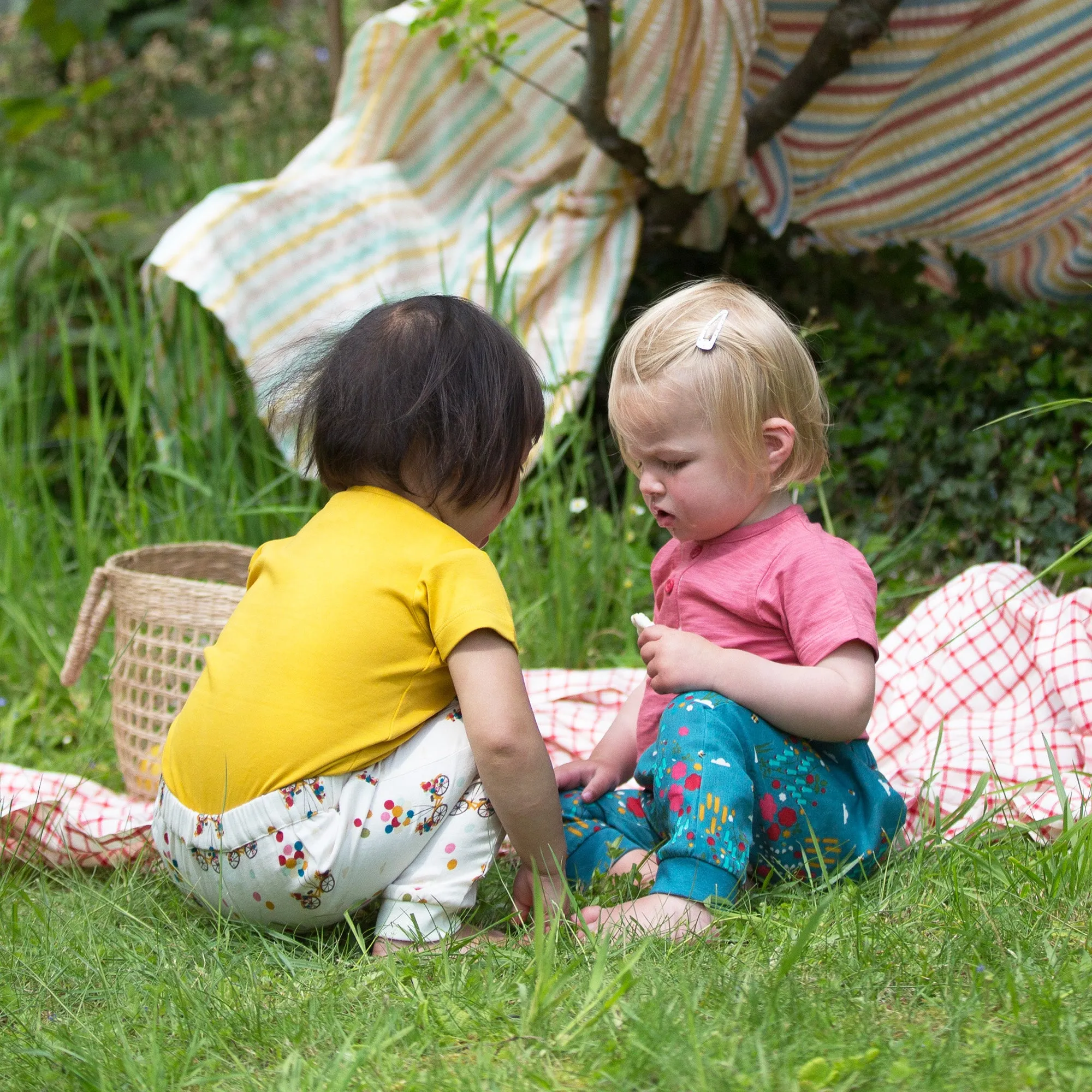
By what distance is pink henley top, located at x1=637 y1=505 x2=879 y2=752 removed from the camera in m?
1.71

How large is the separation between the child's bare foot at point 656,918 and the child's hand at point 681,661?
0.28 metres

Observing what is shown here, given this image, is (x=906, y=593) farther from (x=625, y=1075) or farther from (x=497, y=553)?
(x=625, y=1075)

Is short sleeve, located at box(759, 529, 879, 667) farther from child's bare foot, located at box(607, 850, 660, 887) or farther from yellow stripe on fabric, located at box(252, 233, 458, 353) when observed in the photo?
yellow stripe on fabric, located at box(252, 233, 458, 353)

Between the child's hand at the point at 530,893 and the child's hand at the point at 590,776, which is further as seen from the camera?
the child's hand at the point at 590,776

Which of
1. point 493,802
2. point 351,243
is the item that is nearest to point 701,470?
point 493,802

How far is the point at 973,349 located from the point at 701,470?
1804 millimetres

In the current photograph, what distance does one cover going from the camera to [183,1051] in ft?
4.40

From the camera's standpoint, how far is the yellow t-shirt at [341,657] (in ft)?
5.34

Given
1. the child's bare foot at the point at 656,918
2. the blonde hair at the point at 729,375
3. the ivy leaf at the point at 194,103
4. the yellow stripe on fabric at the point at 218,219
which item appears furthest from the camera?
the ivy leaf at the point at 194,103

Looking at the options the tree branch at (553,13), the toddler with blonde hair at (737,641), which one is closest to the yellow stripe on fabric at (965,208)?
the tree branch at (553,13)

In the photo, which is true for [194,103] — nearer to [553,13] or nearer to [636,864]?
[553,13]

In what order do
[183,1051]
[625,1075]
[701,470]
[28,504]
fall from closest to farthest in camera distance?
[625,1075] → [183,1051] → [701,470] → [28,504]

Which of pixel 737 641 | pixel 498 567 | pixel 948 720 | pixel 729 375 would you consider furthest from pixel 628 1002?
pixel 498 567

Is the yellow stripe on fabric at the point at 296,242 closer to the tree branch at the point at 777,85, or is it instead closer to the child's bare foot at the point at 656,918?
the tree branch at the point at 777,85
